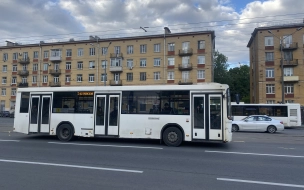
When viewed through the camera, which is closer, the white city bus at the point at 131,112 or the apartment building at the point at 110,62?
the white city bus at the point at 131,112

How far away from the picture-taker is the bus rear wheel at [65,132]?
12.9 meters

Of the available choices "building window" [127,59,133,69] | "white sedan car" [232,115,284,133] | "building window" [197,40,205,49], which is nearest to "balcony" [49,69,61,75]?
"building window" [127,59,133,69]

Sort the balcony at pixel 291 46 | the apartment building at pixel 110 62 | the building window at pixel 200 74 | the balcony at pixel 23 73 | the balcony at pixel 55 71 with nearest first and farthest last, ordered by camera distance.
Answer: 1. the balcony at pixel 291 46
2. the building window at pixel 200 74
3. the apartment building at pixel 110 62
4. the balcony at pixel 55 71
5. the balcony at pixel 23 73

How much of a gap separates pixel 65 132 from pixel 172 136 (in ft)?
18.0

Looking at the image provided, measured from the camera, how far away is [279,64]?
44312 millimetres

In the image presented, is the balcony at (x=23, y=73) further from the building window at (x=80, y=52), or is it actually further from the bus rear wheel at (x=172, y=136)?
the bus rear wheel at (x=172, y=136)

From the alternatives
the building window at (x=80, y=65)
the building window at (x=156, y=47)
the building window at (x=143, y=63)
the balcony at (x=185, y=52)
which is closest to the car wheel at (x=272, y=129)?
the balcony at (x=185, y=52)

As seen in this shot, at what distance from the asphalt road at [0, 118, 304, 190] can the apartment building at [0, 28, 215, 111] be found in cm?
3413

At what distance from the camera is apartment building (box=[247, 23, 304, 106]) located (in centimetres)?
4372

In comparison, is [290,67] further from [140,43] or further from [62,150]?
[62,150]

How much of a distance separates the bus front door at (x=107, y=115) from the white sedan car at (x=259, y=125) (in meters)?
12.5

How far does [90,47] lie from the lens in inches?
2068

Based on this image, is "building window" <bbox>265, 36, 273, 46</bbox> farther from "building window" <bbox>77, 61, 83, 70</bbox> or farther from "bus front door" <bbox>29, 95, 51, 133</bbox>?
"bus front door" <bbox>29, 95, 51, 133</bbox>

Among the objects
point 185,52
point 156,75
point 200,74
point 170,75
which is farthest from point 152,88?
point 156,75
